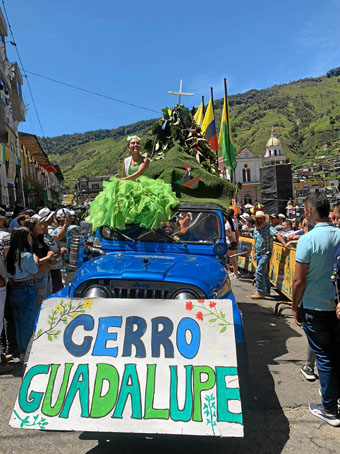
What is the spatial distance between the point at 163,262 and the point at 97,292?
2.38 feet

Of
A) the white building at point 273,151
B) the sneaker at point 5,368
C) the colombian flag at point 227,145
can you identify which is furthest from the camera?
the white building at point 273,151

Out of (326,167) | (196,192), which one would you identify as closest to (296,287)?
(196,192)

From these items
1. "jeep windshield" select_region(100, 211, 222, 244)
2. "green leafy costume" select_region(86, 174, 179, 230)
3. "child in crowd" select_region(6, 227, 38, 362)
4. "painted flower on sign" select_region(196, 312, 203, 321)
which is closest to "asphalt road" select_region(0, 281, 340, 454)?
"child in crowd" select_region(6, 227, 38, 362)

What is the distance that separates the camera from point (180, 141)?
713cm

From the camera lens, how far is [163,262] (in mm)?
3830

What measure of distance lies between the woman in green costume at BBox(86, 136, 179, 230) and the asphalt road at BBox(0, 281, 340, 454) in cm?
183

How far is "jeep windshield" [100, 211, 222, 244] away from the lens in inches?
177

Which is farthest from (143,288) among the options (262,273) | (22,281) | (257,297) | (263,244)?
(257,297)

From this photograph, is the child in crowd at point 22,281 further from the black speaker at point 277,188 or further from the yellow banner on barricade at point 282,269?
the black speaker at point 277,188

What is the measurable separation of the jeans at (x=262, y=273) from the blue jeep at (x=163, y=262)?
140 inches

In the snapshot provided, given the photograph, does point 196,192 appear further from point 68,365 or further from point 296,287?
point 68,365

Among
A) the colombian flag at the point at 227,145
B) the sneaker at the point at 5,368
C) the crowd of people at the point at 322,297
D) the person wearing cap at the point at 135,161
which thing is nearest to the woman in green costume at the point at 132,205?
the person wearing cap at the point at 135,161

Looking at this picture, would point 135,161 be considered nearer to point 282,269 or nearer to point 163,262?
point 163,262

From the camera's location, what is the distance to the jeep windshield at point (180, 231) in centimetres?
449
